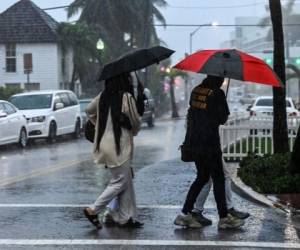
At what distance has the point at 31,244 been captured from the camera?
275 inches

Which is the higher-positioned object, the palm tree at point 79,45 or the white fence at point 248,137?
the palm tree at point 79,45

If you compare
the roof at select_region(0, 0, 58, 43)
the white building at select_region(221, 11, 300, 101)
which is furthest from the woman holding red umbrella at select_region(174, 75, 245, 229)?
the white building at select_region(221, 11, 300, 101)

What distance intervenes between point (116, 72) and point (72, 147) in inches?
498

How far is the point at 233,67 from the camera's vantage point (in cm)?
767

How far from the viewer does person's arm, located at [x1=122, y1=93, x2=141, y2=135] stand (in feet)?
24.5

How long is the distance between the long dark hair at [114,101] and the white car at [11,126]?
11741mm

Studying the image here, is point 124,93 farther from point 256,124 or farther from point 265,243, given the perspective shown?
point 256,124

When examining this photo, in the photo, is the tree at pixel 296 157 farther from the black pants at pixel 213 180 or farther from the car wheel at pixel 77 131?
the car wheel at pixel 77 131

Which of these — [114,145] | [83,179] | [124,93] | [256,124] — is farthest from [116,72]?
[256,124]

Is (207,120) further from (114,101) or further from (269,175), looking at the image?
(269,175)

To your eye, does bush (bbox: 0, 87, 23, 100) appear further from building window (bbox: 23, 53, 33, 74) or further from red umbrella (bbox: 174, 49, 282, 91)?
red umbrella (bbox: 174, 49, 282, 91)

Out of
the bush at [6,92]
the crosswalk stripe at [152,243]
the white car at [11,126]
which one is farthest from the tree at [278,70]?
the bush at [6,92]

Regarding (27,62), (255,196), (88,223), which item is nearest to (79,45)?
(27,62)

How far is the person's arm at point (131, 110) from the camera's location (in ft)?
24.5
